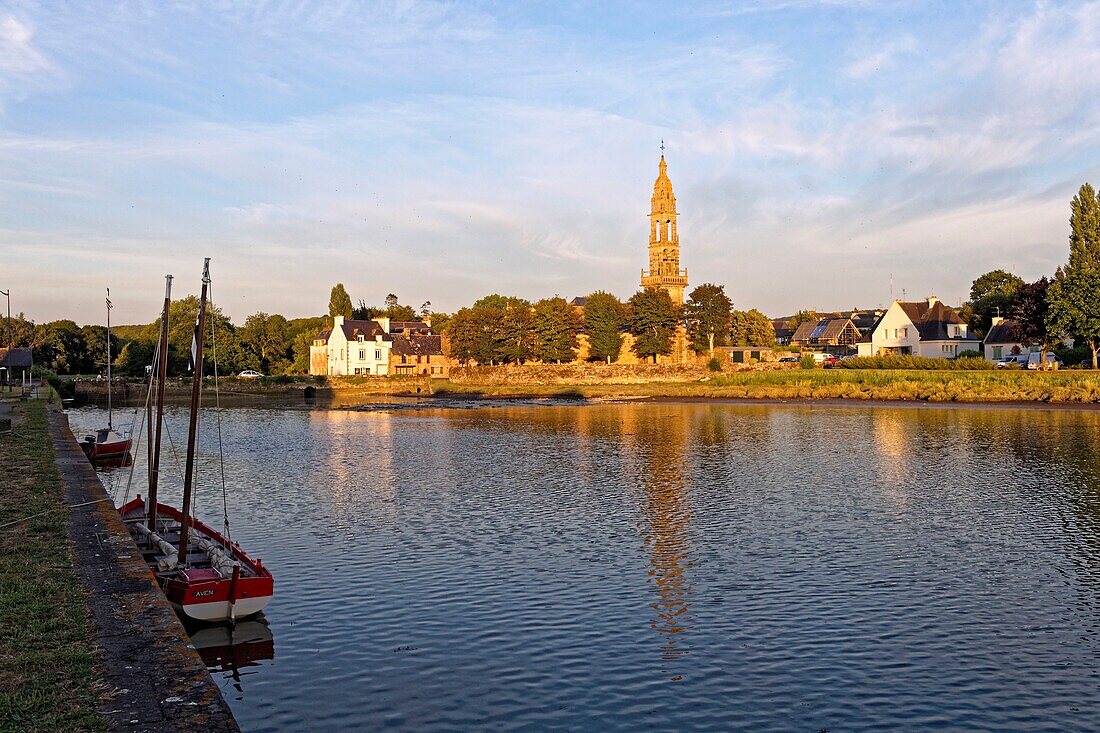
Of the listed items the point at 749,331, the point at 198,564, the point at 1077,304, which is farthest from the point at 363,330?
the point at 198,564

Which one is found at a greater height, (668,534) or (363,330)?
(363,330)

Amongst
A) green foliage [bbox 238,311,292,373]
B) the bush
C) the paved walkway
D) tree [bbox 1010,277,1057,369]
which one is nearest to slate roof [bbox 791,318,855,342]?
the bush

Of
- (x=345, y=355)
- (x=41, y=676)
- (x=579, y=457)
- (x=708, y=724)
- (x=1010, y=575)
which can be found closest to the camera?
(x=41, y=676)

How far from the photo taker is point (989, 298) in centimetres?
12900

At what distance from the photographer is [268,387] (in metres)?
140

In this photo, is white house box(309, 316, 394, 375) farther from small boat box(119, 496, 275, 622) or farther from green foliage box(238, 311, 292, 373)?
small boat box(119, 496, 275, 622)

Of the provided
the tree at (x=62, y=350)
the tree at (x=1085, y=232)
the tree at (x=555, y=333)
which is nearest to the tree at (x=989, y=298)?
the tree at (x=1085, y=232)

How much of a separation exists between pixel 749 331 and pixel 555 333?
151 ft

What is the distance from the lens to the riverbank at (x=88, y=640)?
1177 centimetres

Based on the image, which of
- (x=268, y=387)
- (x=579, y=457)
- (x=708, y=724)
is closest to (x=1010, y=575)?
(x=708, y=724)

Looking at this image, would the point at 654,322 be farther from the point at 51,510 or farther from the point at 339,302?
the point at 51,510

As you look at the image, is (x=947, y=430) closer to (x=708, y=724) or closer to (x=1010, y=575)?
(x=1010, y=575)

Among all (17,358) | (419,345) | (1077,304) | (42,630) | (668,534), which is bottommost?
(668,534)

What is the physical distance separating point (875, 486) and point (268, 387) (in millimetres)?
116857
